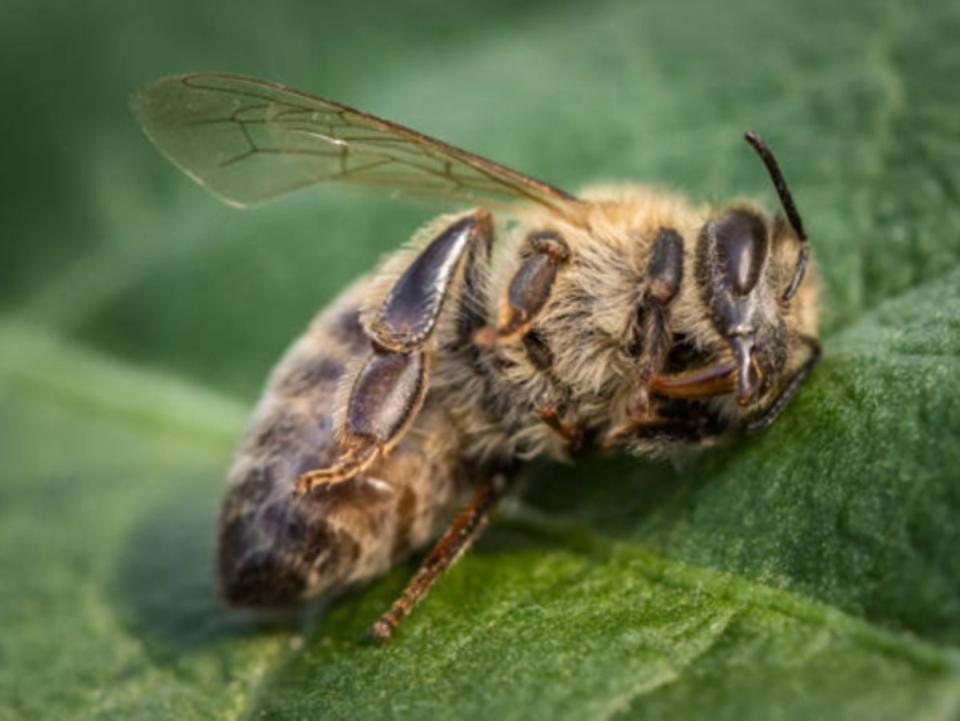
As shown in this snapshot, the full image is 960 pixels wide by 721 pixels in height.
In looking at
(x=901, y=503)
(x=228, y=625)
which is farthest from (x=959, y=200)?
(x=228, y=625)

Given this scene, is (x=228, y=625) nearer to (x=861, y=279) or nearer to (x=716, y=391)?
(x=716, y=391)

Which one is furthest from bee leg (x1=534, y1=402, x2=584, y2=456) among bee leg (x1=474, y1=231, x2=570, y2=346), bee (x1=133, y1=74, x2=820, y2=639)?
bee leg (x1=474, y1=231, x2=570, y2=346)

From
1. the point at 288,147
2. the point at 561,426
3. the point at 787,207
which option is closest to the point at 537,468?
the point at 561,426

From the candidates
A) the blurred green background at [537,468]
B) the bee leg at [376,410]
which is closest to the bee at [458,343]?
the bee leg at [376,410]

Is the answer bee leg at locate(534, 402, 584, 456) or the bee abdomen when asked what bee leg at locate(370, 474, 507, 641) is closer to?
the bee abdomen

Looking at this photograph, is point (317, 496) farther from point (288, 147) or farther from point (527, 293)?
point (288, 147)

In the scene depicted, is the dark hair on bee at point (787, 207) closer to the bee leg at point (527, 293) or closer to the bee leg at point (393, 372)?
the bee leg at point (527, 293)

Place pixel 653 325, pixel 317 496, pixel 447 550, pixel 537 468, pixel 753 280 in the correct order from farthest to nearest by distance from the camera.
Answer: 1. pixel 537 468
2. pixel 447 550
3. pixel 317 496
4. pixel 653 325
5. pixel 753 280
